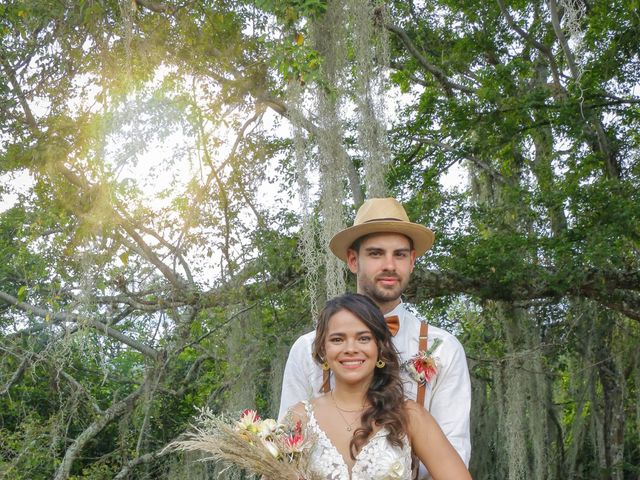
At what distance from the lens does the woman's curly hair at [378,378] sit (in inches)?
89.7

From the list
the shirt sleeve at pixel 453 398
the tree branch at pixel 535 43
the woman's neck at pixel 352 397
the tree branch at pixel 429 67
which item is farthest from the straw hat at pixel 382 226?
the tree branch at pixel 535 43

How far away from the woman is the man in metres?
0.10

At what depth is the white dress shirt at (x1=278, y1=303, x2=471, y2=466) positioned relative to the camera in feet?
7.76

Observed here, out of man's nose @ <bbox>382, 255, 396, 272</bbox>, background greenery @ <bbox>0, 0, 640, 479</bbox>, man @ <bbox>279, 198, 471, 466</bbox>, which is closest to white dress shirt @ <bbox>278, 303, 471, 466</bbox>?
A: man @ <bbox>279, 198, 471, 466</bbox>

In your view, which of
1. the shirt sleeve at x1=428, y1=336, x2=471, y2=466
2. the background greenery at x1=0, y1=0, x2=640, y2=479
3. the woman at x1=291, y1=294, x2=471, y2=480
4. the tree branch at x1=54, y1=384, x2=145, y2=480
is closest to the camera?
the woman at x1=291, y1=294, x2=471, y2=480

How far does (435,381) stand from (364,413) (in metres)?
0.22

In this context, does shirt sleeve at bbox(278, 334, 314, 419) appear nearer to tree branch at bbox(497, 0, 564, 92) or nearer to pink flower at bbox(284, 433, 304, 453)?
pink flower at bbox(284, 433, 304, 453)

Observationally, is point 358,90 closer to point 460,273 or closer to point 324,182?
point 324,182

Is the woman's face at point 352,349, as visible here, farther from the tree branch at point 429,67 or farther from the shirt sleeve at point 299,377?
the tree branch at point 429,67

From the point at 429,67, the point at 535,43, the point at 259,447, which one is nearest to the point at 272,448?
the point at 259,447

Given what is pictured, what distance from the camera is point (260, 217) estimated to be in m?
7.70

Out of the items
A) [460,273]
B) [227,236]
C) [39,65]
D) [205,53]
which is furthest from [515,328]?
[39,65]

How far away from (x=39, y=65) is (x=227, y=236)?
1.88 metres

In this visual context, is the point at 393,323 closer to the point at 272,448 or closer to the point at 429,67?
the point at 272,448
